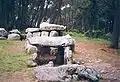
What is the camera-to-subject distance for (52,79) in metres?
10.2

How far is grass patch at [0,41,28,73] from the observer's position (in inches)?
479

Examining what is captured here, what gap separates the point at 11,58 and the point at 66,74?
3.97 meters

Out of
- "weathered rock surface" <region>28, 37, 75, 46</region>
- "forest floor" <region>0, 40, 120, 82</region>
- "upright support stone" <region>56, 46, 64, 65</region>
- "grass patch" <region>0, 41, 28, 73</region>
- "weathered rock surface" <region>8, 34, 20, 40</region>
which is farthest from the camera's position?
"weathered rock surface" <region>8, 34, 20, 40</region>

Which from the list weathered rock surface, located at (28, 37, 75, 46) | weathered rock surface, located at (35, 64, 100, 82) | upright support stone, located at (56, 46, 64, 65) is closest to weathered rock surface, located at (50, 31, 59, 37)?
weathered rock surface, located at (28, 37, 75, 46)

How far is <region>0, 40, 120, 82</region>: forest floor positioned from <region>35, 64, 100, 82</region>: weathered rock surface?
431mm

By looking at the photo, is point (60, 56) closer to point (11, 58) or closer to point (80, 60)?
point (80, 60)

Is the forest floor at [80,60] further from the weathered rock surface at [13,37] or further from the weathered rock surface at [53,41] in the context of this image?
the weathered rock surface at [13,37]

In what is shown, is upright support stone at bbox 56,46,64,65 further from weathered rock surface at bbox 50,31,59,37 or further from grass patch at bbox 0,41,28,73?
weathered rock surface at bbox 50,31,59,37

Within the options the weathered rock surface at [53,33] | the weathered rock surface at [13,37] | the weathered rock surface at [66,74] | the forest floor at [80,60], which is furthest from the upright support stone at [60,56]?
the weathered rock surface at [13,37]

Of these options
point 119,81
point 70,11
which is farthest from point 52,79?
point 70,11

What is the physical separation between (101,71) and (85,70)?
1.74 meters

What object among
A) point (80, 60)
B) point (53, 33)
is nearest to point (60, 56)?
point (80, 60)

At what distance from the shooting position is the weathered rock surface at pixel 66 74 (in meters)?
10.3

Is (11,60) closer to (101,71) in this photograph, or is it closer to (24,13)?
(101,71)
